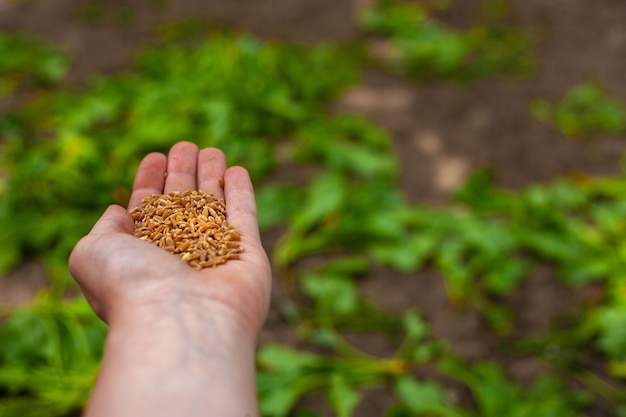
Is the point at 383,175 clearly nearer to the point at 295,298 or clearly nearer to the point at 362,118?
the point at 362,118

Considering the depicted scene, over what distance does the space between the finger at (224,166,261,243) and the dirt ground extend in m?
1.01

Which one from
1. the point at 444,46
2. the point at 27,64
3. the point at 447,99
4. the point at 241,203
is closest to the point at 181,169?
the point at 241,203

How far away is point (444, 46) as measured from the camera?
443cm

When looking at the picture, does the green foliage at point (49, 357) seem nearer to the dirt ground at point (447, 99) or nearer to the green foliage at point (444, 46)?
the dirt ground at point (447, 99)

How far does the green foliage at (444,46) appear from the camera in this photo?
14.2ft

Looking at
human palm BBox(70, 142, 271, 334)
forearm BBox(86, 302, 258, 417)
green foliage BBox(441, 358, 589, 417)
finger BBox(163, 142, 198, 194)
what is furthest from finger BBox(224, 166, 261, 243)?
green foliage BBox(441, 358, 589, 417)

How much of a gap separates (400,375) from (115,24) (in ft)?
11.8

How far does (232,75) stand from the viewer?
396 centimetres

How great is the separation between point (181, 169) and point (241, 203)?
0.30 metres

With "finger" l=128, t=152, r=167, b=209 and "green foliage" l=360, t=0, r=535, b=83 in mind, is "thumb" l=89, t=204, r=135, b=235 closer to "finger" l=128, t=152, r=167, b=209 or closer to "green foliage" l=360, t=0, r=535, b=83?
"finger" l=128, t=152, r=167, b=209

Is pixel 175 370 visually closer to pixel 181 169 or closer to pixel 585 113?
pixel 181 169

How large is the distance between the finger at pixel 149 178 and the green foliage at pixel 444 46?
104 inches

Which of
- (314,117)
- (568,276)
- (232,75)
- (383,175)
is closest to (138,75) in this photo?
(232,75)

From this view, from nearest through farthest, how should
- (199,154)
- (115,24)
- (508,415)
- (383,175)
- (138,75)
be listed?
(199,154), (508,415), (383,175), (138,75), (115,24)
